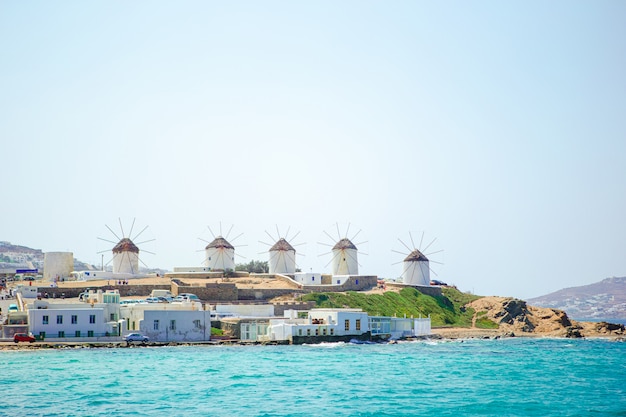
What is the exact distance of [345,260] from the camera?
279ft

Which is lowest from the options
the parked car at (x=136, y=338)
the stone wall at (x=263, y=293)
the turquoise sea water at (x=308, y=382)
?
the turquoise sea water at (x=308, y=382)

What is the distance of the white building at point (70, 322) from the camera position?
52.9 metres

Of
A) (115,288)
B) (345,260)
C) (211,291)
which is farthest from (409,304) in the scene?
(115,288)

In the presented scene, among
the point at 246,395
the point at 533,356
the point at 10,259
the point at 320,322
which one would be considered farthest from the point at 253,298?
the point at 10,259

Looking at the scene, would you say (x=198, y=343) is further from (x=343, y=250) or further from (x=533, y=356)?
(x=343, y=250)

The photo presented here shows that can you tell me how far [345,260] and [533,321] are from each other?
19.0 meters

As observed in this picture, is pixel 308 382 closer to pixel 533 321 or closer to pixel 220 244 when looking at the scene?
pixel 533 321

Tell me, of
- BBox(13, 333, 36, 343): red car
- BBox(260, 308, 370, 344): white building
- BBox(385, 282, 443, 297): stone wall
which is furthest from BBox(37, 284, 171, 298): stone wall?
BBox(385, 282, 443, 297): stone wall

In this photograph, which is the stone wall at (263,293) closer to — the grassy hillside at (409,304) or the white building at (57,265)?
the grassy hillside at (409,304)

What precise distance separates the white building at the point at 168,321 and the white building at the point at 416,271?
30.0 meters

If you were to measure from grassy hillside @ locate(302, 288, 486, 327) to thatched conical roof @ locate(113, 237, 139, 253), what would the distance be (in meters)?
19.0

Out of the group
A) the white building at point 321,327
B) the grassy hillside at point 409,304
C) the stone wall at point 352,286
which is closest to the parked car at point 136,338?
the white building at point 321,327

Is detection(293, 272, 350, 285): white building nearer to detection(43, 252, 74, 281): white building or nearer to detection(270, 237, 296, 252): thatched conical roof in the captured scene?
detection(270, 237, 296, 252): thatched conical roof

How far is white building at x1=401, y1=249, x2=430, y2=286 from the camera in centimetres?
8256
